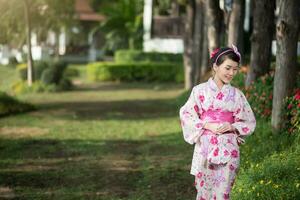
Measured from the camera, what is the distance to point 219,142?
225 inches

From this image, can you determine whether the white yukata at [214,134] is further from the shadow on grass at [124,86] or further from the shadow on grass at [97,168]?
the shadow on grass at [124,86]

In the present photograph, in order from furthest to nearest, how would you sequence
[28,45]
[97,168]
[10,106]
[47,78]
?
1. [47,78]
2. [28,45]
3. [10,106]
4. [97,168]

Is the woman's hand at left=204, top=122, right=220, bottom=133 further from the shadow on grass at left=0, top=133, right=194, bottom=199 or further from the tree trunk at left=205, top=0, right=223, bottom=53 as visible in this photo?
the tree trunk at left=205, top=0, right=223, bottom=53

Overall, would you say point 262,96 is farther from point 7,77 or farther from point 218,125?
point 7,77

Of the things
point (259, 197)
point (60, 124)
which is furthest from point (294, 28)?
point (60, 124)

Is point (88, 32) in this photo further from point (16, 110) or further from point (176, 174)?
point (176, 174)

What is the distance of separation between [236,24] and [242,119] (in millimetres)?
9081

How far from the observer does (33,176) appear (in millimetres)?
9211

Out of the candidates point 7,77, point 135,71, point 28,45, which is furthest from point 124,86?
point 7,77

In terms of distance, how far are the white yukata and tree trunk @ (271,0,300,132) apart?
143 inches

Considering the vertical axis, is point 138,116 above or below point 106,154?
below

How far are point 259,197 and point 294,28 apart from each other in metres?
4.12

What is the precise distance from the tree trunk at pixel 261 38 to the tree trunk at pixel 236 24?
2.09 m

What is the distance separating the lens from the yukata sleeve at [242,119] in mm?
5754
